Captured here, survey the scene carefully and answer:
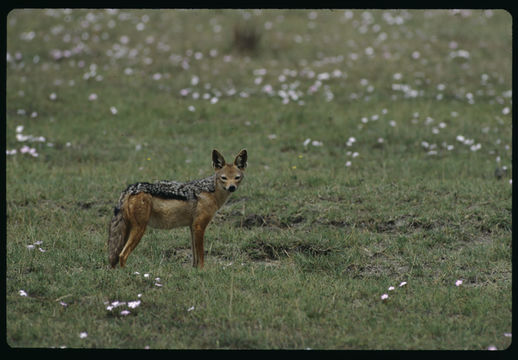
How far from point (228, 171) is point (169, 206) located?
86 centimetres

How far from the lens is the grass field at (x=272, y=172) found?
7695 millimetres

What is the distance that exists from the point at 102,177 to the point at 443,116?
324 inches

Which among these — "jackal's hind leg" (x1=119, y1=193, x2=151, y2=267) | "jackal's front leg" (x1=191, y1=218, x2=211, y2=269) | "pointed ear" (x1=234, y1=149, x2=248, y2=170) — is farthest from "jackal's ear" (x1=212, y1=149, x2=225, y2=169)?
"jackal's hind leg" (x1=119, y1=193, x2=151, y2=267)

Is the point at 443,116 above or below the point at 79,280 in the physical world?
below

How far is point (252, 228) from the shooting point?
34.4 ft

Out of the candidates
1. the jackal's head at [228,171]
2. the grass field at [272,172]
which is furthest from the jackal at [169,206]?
the grass field at [272,172]

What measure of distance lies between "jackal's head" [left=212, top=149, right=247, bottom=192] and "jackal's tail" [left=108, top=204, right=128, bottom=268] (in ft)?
4.22

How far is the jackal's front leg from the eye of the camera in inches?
331

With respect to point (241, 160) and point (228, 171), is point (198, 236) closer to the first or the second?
point (228, 171)

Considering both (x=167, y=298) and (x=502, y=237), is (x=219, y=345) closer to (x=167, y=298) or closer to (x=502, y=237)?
(x=167, y=298)

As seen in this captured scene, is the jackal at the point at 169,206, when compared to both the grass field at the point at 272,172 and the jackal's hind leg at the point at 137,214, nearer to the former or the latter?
the jackal's hind leg at the point at 137,214

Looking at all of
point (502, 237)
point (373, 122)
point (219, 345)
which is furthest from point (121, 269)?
point (373, 122)

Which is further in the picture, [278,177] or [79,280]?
[278,177]

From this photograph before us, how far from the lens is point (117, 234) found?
8.23 meters
